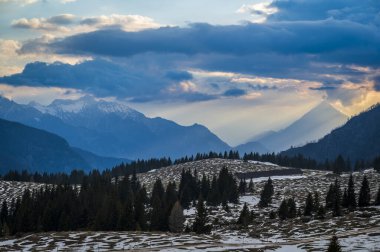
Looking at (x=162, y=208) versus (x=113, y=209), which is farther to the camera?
(x=162, y=208)

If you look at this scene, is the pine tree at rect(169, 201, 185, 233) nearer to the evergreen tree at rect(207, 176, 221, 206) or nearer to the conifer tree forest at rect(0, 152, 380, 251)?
the conifer tree forest at rect(0, 152, 380, 251)

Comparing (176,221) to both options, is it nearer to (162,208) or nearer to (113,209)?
(162,208)

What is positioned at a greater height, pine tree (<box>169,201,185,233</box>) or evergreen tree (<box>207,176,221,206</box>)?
evergreen tree (<box>207,176,221,206</box>)

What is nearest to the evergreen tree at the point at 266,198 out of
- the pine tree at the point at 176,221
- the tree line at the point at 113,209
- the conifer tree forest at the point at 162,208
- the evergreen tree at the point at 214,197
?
the conifer tree forest at the point at 162,208

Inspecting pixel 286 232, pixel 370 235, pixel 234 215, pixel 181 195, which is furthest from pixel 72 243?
pixel 181 195

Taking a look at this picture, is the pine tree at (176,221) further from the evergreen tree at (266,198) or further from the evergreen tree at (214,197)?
the evergreen tree at (214,197)

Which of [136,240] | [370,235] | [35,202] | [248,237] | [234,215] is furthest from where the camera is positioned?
[35,202]

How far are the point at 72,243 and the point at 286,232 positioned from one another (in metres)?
39.9

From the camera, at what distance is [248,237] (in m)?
96.5

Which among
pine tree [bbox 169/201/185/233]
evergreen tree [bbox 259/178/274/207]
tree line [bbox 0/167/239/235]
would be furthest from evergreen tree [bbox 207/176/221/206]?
pine tree [bbox 169/201/185/233]

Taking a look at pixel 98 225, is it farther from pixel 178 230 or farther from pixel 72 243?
pixel 72 243

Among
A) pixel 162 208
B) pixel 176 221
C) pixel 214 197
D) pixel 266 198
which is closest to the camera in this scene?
pixel 176 221

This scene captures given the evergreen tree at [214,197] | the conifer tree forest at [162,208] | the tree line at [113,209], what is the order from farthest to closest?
1. the evergreen tree at [214,197]
2. the tree line at [113,209]
3. the conifer tree forest at [162,208]

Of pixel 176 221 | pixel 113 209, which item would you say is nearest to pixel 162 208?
pixel 176 221
